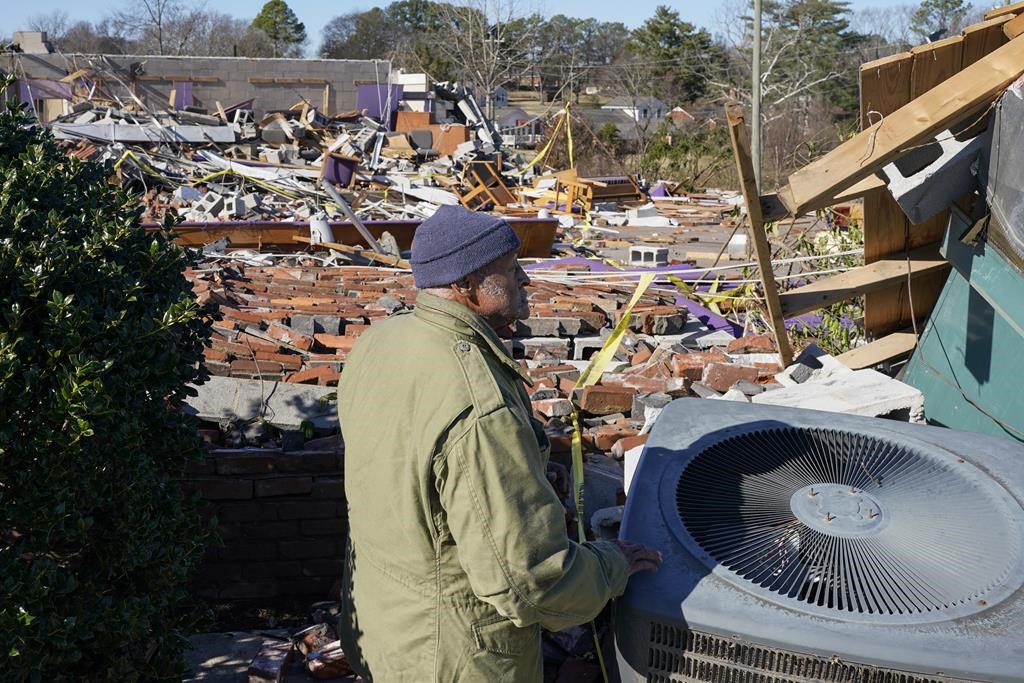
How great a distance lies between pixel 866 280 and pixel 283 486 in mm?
2962

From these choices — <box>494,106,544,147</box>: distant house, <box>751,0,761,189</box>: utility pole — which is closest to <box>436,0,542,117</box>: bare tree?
<box>494,106,544,147</box>: distant house

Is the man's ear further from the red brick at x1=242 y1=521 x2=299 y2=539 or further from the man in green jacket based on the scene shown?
the red brick at x1=242 y1=521 x2=299 y2=539

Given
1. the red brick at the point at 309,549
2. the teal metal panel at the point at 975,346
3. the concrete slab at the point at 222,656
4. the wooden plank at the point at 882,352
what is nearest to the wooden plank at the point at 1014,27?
the teal metal panel at the point at 975,346

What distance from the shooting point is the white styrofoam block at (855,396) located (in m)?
3.41

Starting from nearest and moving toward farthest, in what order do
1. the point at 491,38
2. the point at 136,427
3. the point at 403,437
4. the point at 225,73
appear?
the point at 403,437
the point at 136,427
the point at 225,73
the point at 491,38

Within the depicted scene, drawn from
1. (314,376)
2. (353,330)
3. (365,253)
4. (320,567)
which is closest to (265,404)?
(314,376)

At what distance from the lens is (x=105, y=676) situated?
2449mm

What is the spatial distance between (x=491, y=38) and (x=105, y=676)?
3643 centimetres

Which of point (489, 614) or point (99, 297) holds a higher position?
point (99, 297)

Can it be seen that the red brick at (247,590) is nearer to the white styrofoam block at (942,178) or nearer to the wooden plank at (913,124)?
the wooden plank at (913,124)

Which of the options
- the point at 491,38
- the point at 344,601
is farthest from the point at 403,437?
the point at 491,38

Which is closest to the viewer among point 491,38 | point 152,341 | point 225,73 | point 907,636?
point 907,636

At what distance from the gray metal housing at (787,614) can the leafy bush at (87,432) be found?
4.53ft

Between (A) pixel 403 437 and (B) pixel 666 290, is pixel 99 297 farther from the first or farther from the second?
(B) pixel 666 290
